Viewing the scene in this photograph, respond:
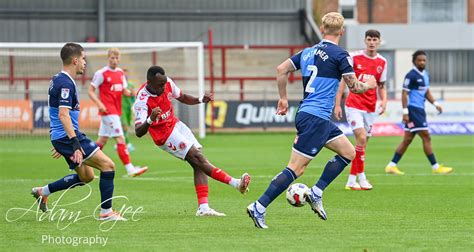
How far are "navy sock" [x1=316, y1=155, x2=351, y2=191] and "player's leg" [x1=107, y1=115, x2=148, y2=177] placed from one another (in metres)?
7.15

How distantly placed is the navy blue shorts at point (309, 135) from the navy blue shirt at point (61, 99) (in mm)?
2498

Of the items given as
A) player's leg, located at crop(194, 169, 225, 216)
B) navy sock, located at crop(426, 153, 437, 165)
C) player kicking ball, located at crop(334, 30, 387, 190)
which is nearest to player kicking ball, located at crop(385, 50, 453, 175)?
navy sock, located at crop(426, 153, 437, 165)

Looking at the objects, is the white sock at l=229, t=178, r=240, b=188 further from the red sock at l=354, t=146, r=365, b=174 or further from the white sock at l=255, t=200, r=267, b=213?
the red sock at l=354, t=146, r=365, b=174

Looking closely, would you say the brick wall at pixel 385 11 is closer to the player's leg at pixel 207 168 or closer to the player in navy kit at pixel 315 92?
the player's leg at pixel 207 168

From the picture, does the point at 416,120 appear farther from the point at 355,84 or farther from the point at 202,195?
the point at 355,84

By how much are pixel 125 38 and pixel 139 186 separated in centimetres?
3174

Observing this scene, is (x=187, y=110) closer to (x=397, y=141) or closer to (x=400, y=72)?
(x=397, y=141)

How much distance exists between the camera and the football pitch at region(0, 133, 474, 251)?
9.60m

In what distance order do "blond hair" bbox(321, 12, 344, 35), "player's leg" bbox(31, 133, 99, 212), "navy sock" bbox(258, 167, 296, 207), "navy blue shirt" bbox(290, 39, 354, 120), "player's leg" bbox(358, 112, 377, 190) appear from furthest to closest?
1. "player's leg" bbox(358, 112, 377, 190)
2. "player's leg" bbox(31, 133, 99, 212)
3. "blond hair" bbox(321, 12, 344, 35)
4. "navy blue shirt" bbox(290, 39, 354, 120)
5. "navy sock" bbox(258, 167, 296, 207)

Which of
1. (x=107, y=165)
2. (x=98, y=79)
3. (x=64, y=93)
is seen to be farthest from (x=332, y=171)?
(x=98, y=79)

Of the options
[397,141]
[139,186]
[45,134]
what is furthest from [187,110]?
[139,186]

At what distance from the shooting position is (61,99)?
11.3 m

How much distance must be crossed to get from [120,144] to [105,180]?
6970 mm

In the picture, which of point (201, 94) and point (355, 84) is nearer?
point (355, 84)
